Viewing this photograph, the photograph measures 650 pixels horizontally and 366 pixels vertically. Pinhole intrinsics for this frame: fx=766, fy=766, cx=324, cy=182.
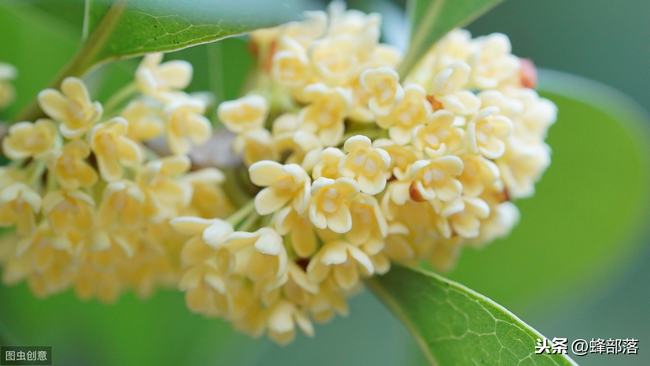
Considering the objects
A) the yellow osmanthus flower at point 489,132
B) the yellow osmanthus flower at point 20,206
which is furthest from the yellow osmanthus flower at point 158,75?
the yellow osmanthus flower at point 489,132

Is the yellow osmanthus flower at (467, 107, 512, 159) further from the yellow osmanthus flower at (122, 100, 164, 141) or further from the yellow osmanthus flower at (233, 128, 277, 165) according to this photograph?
the yellow osmanthus flower at (122, 100, 164, 141)

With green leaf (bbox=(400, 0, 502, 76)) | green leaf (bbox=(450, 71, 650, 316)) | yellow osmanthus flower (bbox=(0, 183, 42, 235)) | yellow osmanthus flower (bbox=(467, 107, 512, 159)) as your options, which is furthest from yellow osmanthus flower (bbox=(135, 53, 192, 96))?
green leaf (bbox=(450, 71, 650, 316))

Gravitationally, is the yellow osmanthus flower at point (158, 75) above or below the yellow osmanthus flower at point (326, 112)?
below

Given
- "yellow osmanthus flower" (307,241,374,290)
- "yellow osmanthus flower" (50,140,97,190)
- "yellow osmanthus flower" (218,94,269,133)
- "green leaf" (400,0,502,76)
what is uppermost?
"green leaf" (400,0,502,76)

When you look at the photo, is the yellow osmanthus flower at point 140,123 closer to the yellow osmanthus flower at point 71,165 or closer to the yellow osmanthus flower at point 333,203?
the yellow osmanthus flower at point 71,165

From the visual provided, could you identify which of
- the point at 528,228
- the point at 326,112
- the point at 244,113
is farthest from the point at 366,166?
the point at 528,228

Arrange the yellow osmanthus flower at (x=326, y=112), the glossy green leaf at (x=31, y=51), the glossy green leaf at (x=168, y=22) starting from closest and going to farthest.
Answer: the glossy green leaf at (x=168, y=22) → the yellow osmanthus flower at (x=326, y=112) → the glossy green leaf at (x=31, y=51)

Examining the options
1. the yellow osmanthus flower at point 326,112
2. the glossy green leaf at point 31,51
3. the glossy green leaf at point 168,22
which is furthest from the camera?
the glossy green leaf at point 31,51

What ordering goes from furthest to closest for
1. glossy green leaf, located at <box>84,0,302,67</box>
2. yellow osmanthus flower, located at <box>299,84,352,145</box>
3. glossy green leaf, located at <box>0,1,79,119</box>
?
glossy green leaf, located at <box>0,1,79,119</box>
yellow osmanthus flower, located at <box>299,84,352,145</box>
glossy green leaf, located at <box>84,0,302,67</box>
